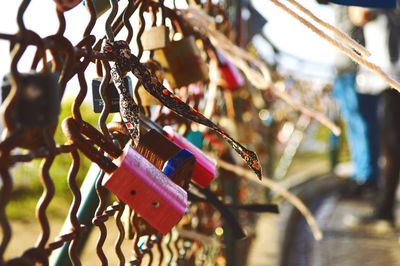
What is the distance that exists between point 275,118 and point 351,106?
88cm

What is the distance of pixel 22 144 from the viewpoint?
57cm

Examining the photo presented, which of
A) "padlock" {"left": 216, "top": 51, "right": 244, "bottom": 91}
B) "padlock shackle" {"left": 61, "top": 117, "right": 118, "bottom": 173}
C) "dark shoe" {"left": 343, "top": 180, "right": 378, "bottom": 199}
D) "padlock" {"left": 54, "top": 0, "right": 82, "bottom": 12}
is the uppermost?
"dark shoe" {"left": 343, "top": 180, "right": 378, "bottom": 199}

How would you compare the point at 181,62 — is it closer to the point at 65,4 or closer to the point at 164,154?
the point at 164,154

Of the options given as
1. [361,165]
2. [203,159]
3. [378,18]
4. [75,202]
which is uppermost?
[378,18]

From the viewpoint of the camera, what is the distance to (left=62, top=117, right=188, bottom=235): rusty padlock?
0.70 m

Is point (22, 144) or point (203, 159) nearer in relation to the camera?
point (22, 144)

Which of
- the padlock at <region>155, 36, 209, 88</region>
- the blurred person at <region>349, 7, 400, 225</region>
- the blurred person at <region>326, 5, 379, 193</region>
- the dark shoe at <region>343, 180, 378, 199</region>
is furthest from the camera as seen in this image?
the dark shoe at <region>343, 180, 378, 199</region>

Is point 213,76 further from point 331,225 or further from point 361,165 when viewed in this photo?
point 361,165

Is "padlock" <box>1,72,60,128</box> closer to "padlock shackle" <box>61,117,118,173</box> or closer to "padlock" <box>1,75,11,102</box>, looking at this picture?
"padlock" <box>1,75,11,102</box>

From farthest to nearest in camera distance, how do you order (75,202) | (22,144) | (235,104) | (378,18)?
(378,18), (235,104), (75,202), (22,144)

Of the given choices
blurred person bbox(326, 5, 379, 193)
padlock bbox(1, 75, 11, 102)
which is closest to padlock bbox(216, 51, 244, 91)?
padlock bbox(1, 75, 11, 102)

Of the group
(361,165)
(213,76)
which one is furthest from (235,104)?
(361,165)

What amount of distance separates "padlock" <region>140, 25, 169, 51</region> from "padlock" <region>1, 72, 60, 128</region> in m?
0.44

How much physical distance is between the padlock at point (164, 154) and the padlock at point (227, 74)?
2.37ft
